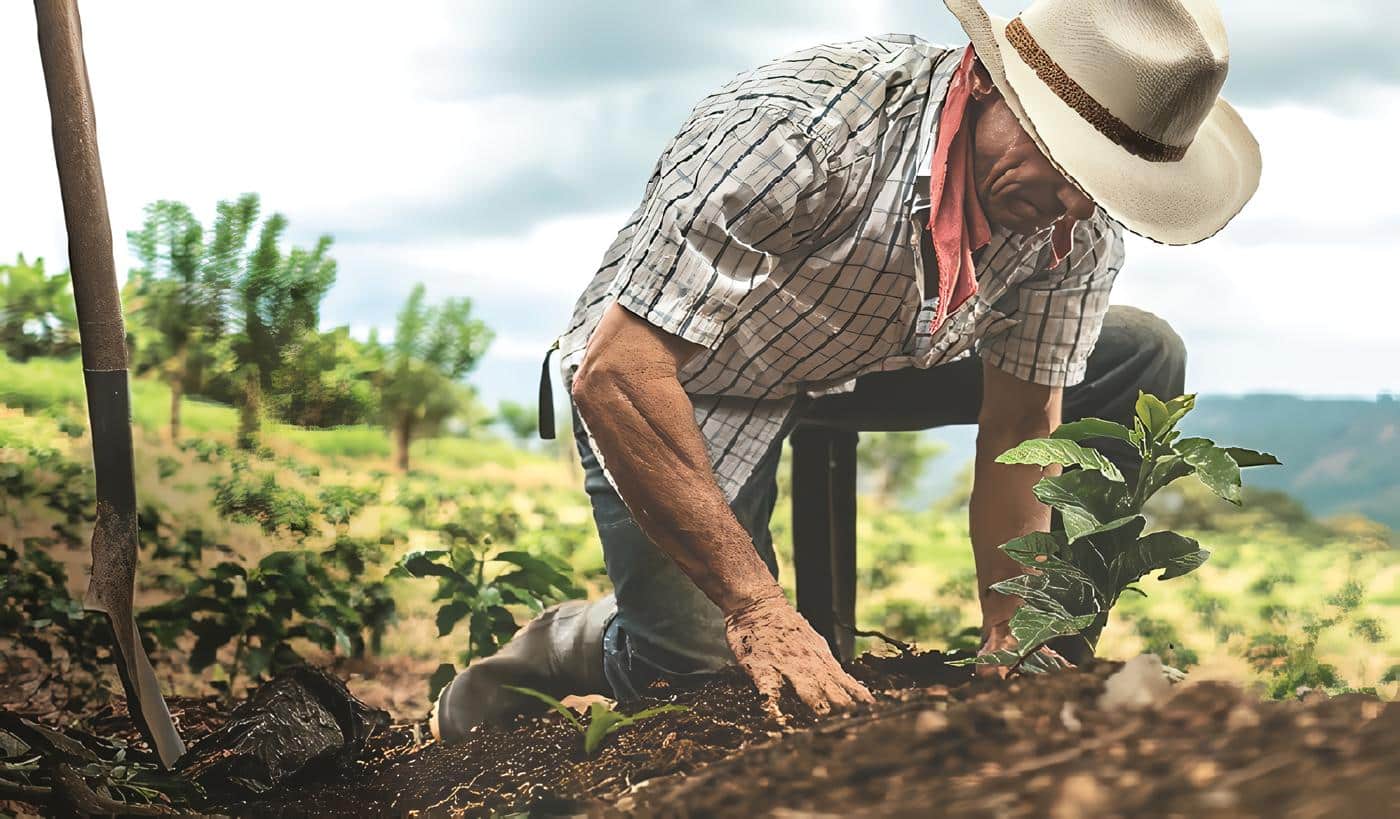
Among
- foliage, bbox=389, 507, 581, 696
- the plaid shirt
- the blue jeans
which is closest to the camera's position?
the plaid shirt

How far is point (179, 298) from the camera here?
2281 mm

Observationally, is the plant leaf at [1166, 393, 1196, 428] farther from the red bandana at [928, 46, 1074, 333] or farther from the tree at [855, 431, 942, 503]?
the tree at [855, 431, 942, 503]

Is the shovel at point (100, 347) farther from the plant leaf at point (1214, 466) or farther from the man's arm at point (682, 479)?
the plant leaf at point (1214, 466)

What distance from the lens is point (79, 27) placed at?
5.74 feet

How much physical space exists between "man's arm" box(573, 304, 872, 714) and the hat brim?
1.62 feet

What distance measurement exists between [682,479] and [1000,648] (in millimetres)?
569

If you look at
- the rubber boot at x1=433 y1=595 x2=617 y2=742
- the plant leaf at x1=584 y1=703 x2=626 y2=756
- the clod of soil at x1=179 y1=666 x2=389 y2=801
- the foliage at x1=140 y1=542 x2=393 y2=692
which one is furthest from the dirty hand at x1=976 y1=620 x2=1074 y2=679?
the foliage at x1=140 y1=542 x2=393 y2=692

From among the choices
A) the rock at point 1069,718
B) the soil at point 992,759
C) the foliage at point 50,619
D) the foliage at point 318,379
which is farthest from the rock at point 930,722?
the foliage at point 50,619

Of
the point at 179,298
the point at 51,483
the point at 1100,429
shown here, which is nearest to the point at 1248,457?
the point at 1100,429

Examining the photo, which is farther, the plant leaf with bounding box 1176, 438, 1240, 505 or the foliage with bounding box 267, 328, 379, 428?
the foliage with bounding box 267, 328, 379, 428

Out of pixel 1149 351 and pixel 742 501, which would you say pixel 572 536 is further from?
pixel 1149 351

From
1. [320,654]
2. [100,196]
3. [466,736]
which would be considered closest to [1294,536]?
[466,736]

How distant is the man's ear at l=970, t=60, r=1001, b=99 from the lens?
4.71 ft

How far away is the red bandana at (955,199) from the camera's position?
145 centimetres
